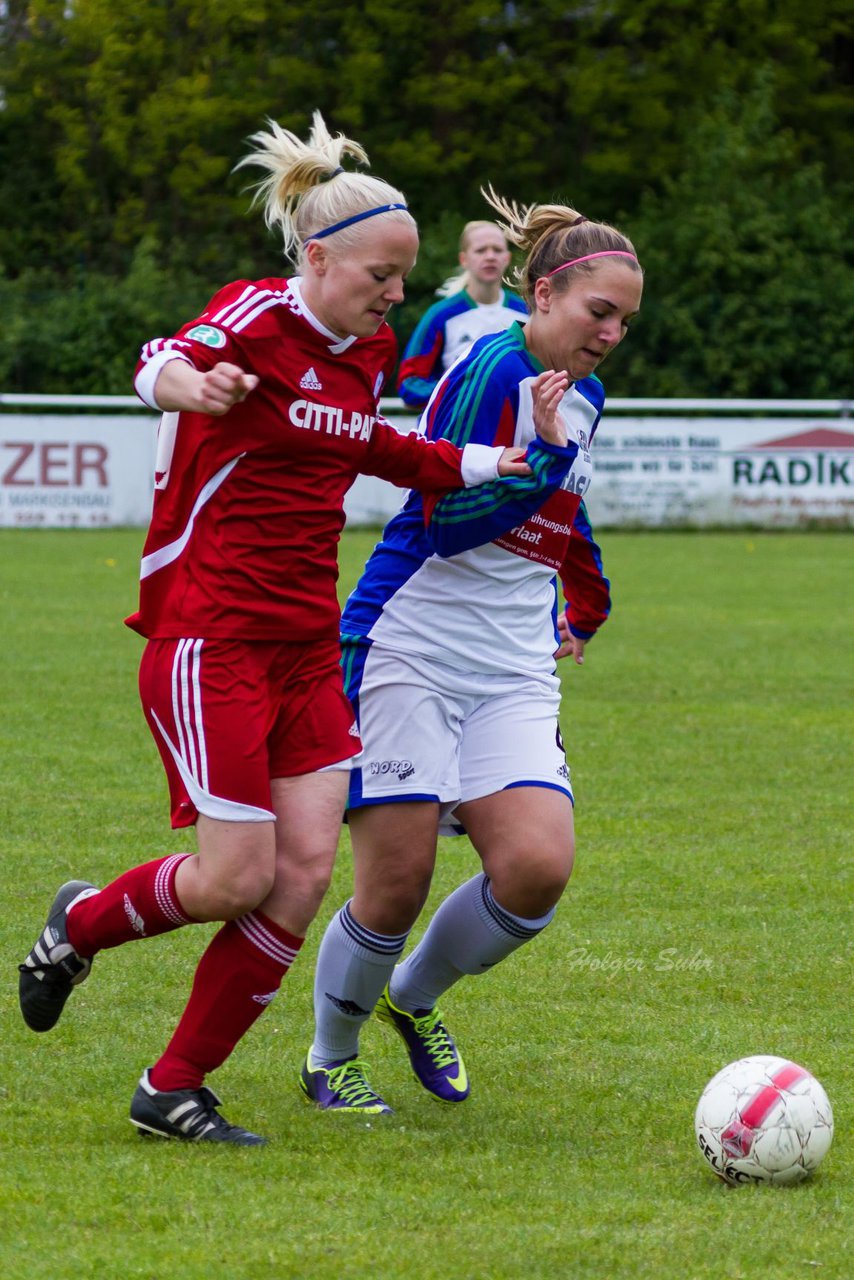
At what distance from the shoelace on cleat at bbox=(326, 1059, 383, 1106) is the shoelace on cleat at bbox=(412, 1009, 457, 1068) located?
0.15m

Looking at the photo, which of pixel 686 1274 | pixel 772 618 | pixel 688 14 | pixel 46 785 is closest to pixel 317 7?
pixel 688 14

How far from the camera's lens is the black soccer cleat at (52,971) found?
12.3ft

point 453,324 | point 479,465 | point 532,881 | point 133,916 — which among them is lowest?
point 133,916

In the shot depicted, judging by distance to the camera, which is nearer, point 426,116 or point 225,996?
point 225,996

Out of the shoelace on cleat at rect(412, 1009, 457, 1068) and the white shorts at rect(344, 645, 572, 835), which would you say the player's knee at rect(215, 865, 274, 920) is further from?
the shoelace on cleat at rect(412, 1009, 457, 1068)

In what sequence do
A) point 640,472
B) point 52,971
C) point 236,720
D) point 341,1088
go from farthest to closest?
point 640,472 < point 341,1088 < point 52,971 < point 236,720

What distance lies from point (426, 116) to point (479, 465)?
93.3 feet

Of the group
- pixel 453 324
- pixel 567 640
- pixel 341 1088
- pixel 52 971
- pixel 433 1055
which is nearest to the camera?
pixel 52 971

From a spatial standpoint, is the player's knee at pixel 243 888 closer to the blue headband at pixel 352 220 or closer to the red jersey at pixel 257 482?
the red jersey at pixel 257 482

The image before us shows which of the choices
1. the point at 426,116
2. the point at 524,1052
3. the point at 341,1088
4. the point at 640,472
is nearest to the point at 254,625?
the point at 341,1088

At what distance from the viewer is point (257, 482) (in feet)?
11.6

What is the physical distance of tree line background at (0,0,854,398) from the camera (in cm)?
2883

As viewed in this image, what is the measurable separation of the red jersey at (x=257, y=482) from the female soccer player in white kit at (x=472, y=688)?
14.1 inches

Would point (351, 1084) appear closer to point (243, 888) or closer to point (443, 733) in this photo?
point (243, 888)
